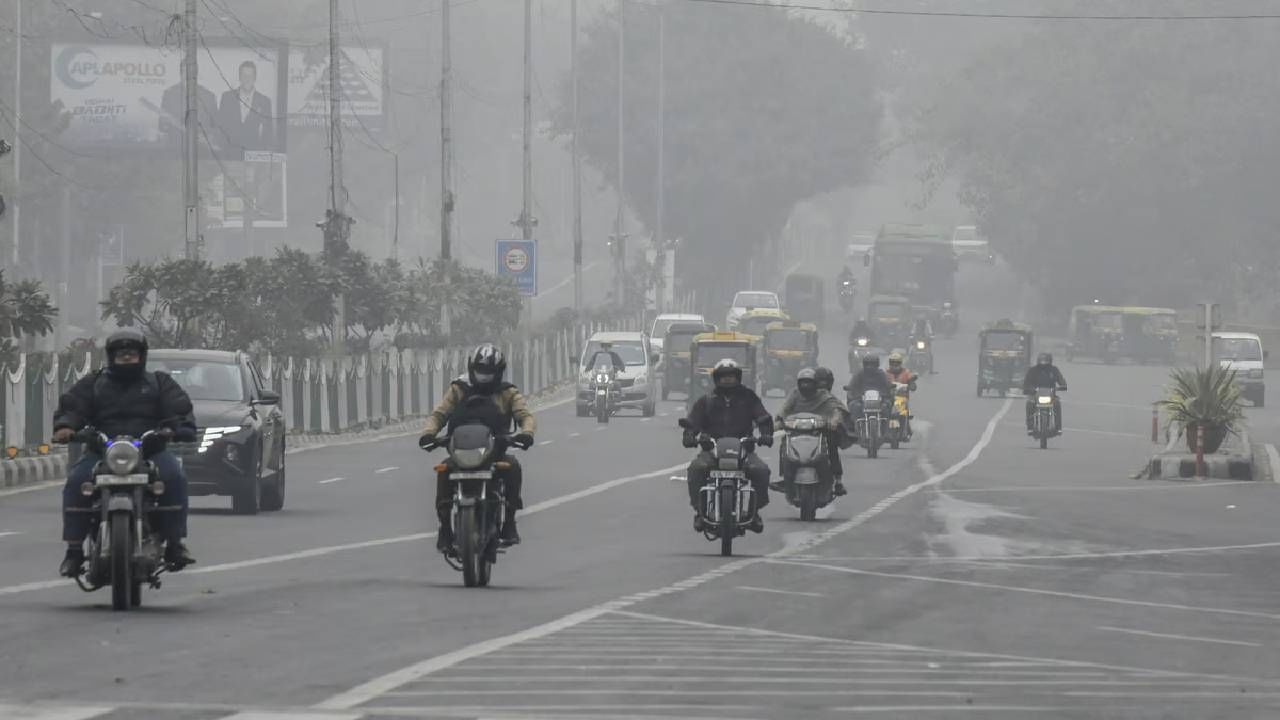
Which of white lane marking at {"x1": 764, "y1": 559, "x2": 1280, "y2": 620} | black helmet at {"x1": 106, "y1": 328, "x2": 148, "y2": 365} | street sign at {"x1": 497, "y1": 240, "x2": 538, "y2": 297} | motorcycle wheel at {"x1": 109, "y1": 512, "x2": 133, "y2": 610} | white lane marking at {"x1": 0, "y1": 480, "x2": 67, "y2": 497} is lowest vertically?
white lane marking at {"x1": 0, "y1": 480, "x2": 67, "y2": 497}

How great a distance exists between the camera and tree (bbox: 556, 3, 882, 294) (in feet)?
399

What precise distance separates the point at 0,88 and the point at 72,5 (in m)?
11.4

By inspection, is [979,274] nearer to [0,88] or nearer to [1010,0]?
[1010,0]

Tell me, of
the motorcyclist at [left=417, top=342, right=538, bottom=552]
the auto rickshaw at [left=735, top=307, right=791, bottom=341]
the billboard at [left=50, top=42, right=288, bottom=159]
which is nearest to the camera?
the motorcyclist at [left=417, top=342, right=538, bottom=552]

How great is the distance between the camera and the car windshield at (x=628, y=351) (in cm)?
6266

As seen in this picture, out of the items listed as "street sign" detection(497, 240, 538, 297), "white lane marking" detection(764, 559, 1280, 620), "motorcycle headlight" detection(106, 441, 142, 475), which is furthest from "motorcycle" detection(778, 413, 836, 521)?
"street sign" detection(497, 240, 538, 297)

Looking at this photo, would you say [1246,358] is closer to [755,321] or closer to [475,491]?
[755,321]

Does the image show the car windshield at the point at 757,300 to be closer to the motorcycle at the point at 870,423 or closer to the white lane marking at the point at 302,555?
the motorcycle at the point at 870,423

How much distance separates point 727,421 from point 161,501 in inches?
304

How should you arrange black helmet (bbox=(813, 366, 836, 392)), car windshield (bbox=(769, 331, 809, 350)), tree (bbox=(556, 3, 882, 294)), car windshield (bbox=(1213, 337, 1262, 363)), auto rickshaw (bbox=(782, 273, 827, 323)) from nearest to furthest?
1. black helmet (bbox=(813, 366, 836, 392))
2. car windshield (bbox=(769, 331, 809, 350))
3. car windshield (bbox=(1213, 337, 1262, 363))
4. tree (bbox=(556, 3, 882, 294))
5. auto rickshaw (bbox=(782, 273, 827, 323))

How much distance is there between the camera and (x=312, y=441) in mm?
47719

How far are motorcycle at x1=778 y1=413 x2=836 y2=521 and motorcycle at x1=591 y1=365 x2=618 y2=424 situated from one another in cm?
3015

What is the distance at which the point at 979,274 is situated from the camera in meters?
161

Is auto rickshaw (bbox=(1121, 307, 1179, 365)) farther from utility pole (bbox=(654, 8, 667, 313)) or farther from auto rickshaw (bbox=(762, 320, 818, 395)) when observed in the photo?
auto rickshaw (bbox=(762, 320, 818, 395))
